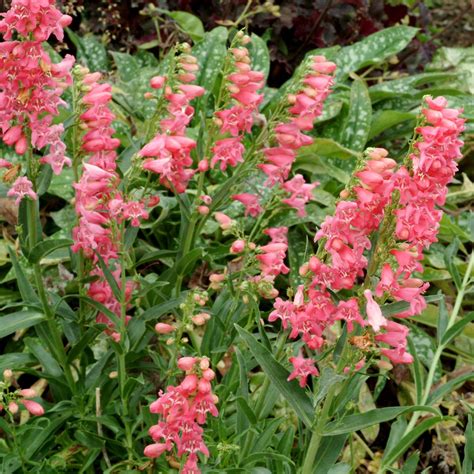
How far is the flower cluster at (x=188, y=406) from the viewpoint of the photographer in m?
1.78

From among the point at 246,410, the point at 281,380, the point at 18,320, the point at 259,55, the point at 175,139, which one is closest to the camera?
the point at 281,380

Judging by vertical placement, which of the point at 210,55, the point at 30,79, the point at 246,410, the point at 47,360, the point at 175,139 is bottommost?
the point at 47,360

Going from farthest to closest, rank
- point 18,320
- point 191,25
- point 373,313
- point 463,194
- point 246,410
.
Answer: point 191,25 < point 463,194 < point 18,320 < point 246,410 < point 373,313

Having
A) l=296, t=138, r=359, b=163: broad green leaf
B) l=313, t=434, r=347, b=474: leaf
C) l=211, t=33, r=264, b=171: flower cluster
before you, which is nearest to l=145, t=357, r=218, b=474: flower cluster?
l=313, t=434, r=347, b=474: leaf

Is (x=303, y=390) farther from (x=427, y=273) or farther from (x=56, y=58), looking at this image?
(x=56, y=58)

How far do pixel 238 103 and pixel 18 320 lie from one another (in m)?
0.86

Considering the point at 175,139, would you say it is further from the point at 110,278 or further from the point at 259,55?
the point at 259,55

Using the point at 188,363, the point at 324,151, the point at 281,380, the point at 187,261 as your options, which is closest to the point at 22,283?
the point at 187,261

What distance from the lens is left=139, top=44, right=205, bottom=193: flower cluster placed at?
206cm

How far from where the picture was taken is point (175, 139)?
2133mm

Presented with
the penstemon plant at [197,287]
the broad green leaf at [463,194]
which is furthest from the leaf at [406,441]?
the broad green leaf at [463,194]

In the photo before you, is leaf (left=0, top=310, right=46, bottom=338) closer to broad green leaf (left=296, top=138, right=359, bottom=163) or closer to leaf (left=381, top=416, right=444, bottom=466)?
leaf (left=381, top=416, right=444, bottom=466)

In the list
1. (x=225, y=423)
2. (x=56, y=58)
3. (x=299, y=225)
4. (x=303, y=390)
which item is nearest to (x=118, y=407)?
(x=225, y=423)

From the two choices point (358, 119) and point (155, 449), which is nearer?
point (155, 449)
